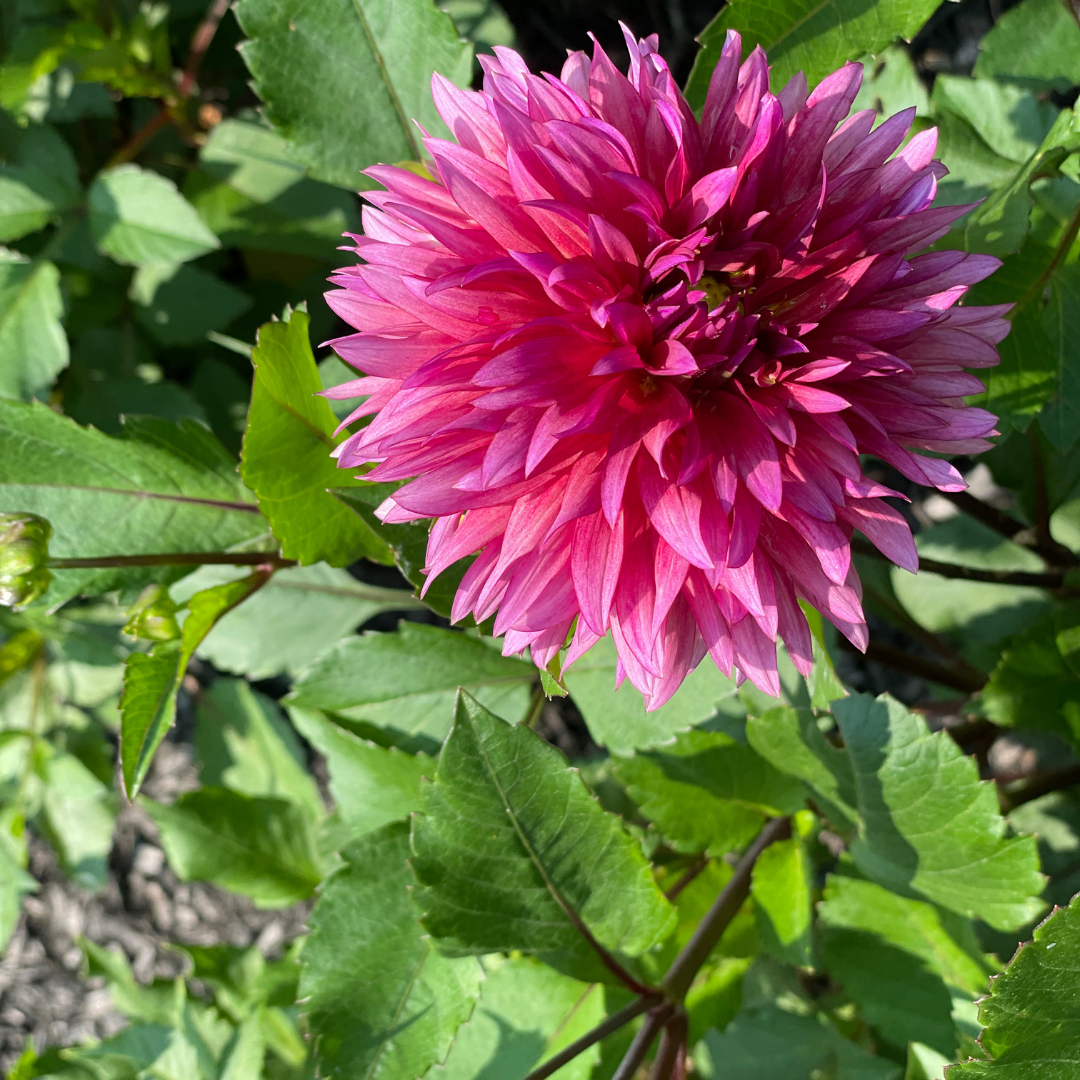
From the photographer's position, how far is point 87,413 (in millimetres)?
1757

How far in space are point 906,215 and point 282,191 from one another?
1.22 meters

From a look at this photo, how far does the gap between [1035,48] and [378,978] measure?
1321 millimetres

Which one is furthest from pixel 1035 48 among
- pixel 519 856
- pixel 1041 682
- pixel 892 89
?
pixel 519 856

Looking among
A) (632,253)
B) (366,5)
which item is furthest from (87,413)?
(632,253)

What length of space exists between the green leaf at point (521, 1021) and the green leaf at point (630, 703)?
0.96ft

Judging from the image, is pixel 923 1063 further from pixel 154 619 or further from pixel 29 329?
pixel 29 329

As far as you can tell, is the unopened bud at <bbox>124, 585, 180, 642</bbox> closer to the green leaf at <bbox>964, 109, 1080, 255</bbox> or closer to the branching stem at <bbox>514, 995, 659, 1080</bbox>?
the branching stem at <bbox>514, 995, 659, 1080</bbox>

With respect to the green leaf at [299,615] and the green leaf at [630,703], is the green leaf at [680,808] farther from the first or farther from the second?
the green leaf at [299,615]

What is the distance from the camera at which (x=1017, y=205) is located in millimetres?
839

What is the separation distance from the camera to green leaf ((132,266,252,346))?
175cm

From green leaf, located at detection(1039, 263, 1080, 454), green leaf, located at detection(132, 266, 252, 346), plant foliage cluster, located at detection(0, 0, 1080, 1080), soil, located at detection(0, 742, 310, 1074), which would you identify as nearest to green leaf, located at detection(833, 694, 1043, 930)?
plant foliage cluster, located at detection(0, 0, 1080, 1080)

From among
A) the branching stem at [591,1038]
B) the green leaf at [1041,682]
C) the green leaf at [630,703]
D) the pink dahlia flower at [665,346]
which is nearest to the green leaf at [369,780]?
the green leaf at [630,703]

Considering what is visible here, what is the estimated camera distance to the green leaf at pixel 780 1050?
1.25 metres

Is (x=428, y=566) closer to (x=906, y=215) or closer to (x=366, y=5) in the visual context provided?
(x=906, y=215)
